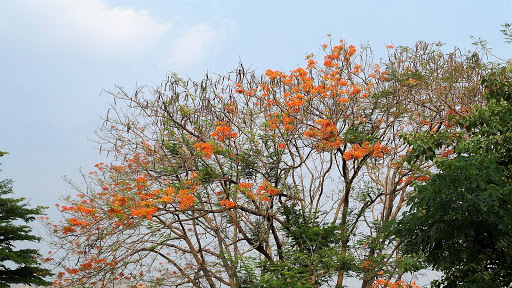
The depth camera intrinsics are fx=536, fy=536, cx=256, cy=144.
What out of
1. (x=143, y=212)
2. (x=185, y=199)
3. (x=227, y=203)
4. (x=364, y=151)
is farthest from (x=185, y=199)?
(x=364, y=151)

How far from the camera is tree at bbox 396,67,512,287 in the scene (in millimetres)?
6945

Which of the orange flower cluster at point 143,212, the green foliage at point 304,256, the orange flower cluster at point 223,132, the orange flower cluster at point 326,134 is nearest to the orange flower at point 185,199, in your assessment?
the orange flower cluster at point 143,212

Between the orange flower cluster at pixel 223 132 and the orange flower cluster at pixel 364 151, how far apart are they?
90.9 inches

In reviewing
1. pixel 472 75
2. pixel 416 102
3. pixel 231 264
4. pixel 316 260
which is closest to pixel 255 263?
pixel 231 264

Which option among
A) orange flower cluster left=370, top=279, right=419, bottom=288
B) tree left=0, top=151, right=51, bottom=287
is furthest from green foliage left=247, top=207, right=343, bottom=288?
tree left=0, top=151, right=51, bottom=287

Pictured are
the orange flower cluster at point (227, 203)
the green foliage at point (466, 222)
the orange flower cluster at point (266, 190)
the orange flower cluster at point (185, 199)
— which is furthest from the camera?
the orange flower cluster at point (266, 190)

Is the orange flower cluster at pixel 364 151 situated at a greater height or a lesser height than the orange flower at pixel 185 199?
greater

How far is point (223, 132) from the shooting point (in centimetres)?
963

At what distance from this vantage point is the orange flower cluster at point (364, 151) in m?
10.3

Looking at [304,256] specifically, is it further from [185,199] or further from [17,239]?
[17,239]

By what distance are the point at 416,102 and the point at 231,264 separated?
15.5 feet

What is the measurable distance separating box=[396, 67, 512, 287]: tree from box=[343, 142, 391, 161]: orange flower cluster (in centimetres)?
239

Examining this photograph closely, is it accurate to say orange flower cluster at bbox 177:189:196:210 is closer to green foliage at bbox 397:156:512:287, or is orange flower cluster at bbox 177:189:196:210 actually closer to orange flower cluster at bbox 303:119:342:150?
orange flower cluster at bbox 303:119:342:150

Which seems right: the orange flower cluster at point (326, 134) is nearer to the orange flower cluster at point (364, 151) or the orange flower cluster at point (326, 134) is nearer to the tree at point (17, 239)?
the orange flower cluster at point (364, 151)
